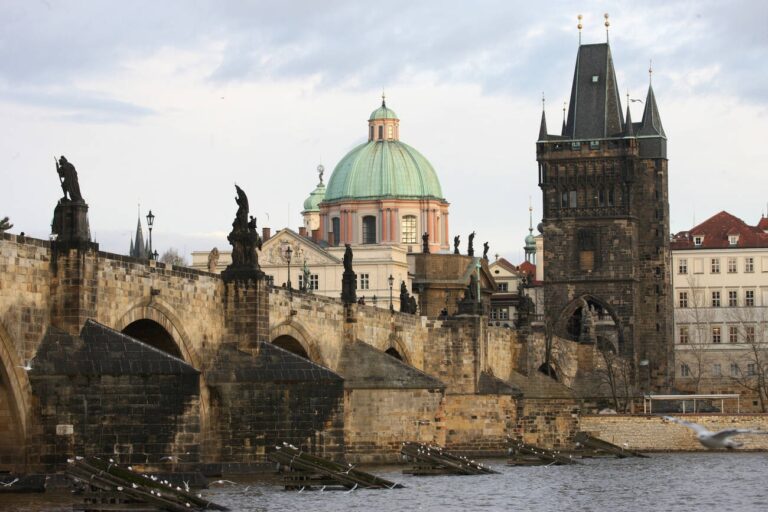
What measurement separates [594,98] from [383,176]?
25009 mm

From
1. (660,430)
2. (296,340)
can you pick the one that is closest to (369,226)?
(660,430)

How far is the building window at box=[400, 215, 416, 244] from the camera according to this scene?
164 m

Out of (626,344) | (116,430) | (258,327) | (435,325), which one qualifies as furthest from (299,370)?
(626,344)

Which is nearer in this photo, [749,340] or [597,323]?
[597,323]

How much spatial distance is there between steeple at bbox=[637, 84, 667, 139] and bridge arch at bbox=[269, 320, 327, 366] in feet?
273

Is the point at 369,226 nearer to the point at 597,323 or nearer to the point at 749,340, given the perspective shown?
the point at 597,323

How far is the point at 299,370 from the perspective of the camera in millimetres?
54344

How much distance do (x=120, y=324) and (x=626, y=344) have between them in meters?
92.2

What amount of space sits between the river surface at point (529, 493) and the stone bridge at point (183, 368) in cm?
151

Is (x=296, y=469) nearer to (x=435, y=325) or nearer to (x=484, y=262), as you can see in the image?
(x=435, y=325)

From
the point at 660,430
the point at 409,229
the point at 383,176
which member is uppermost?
the point at 383,176

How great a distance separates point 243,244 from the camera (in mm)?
57031

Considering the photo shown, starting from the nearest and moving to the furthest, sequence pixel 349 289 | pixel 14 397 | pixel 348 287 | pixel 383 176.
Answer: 1. pixel 14 397
2. pixel 349 289
3. pixel 348 287
4. pixel 383 176

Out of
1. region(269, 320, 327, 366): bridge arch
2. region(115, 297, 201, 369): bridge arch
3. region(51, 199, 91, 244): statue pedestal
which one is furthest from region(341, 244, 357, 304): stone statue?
region(51, 199, 91, 244): statue pedestal
